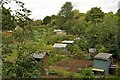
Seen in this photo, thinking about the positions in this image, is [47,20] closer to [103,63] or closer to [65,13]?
[65,13]

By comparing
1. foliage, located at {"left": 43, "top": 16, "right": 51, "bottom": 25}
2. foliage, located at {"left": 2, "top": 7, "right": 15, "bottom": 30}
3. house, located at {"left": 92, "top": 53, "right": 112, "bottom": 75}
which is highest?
foliage, located at {"left": 43, "top": 16, "right": 51, "bottom": 25}


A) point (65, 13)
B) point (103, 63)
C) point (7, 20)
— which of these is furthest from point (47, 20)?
point (7, 20)

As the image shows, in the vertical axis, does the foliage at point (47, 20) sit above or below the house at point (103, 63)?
above

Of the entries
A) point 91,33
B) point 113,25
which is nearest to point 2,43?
point 113,25

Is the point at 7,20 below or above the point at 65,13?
below

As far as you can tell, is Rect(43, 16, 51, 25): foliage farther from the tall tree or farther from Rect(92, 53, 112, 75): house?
Rect(92, 53, 112, 75): house

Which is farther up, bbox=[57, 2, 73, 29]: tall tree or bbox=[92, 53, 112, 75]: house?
bbox=[57, 2, 73, 29]: tall tree

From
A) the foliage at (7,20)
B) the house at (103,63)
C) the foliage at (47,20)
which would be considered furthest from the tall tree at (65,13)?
the foliage at (7,20)

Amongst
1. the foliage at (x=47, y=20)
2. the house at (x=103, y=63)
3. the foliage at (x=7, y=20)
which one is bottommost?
the house at (x=103, y=63)

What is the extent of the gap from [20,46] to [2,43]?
706 millimetres

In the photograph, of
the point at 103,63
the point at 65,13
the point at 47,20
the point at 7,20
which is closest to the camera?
the point at 7,20

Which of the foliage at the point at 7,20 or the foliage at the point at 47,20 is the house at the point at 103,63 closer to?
the foliage at the point at 7,20

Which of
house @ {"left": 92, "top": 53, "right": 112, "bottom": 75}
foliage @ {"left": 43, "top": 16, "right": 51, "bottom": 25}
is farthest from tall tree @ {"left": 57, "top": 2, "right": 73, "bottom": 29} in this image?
house @ {"left": 92, "top": 53, "right": 112, "bottom": 75}

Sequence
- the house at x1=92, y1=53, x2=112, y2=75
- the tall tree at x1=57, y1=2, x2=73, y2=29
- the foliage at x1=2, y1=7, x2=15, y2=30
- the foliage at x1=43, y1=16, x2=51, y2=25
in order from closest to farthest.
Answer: the foliage at x1=2, y1=7, x2=15, y2=30 < the house at x1=92, y1=53, x2=112, y2=75 < the tall tree at x1=57, y1=2, x2=73, y2=29 < the foliage at x1=43, y1=16, x2=51, y2=25
